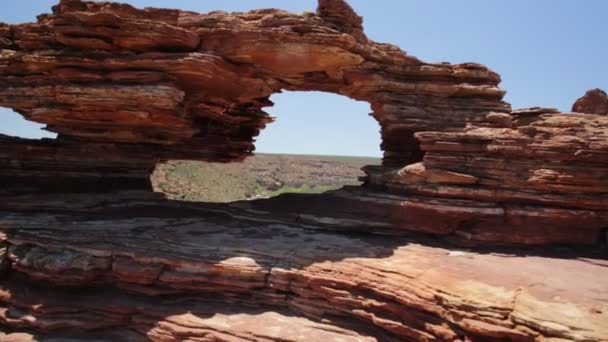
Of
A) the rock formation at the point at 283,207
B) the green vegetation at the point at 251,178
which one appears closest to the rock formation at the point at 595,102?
the rock formation at the point at 283,207

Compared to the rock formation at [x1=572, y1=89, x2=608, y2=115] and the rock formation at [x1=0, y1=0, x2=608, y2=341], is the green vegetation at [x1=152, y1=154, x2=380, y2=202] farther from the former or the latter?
the rock formation at [x1=572, y1=89, x2=608, y2=115]

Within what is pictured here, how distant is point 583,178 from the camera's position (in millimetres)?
11898

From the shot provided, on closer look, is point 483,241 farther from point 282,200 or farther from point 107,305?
point 107,305

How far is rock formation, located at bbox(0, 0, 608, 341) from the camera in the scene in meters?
9.25

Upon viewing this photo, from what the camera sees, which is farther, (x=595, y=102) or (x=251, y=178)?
(x=251, y=178)

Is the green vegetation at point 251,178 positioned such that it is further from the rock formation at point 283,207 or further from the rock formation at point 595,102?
the rock formation at point 595,102

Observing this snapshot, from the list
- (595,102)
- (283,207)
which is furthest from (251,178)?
(595,102)

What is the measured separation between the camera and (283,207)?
15.6m

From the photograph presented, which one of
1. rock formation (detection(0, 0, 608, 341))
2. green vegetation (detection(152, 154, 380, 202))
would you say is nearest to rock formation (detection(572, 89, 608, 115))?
rock formation (detection(0, 0, 608, 341))

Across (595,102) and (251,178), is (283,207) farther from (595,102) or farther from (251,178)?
(251,178)

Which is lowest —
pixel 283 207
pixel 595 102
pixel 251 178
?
pixel 283 207

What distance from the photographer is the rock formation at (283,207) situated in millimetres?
9250

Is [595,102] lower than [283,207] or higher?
higher

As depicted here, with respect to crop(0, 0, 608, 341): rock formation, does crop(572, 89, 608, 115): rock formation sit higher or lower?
higher
